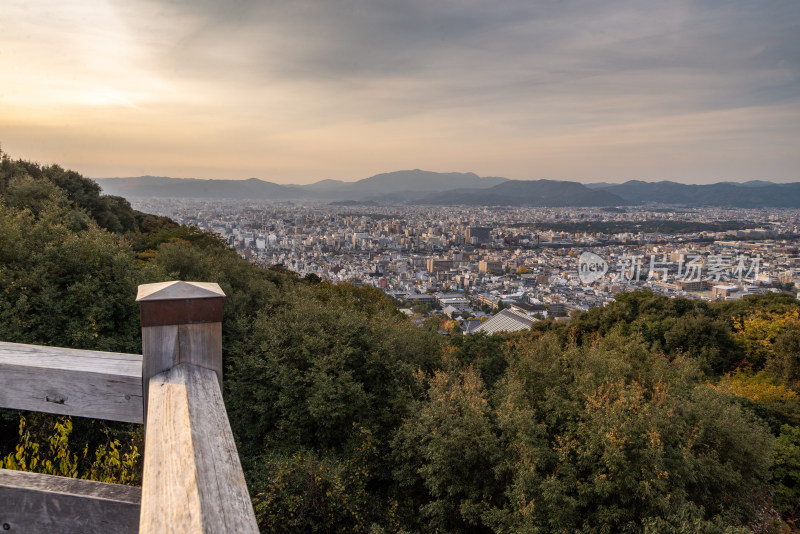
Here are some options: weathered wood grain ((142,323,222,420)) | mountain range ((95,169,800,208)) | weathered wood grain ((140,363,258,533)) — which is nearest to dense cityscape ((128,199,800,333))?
weathered wood grain ((142,323,222,420))

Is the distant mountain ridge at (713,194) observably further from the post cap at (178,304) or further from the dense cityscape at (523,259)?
the post cap at (178,304)

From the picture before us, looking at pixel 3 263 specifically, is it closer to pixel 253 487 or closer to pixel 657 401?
pixel 253 487

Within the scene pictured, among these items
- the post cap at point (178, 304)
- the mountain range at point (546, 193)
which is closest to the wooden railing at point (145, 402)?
the post cap at point (178, 304)

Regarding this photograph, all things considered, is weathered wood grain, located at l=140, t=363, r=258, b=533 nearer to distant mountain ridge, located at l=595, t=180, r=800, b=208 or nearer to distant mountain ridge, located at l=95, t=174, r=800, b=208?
distant mountain ridge, located at l=95, t=174, r=800, b=208

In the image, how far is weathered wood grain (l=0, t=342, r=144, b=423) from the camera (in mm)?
1275

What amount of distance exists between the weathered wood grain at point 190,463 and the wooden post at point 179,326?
44 mm

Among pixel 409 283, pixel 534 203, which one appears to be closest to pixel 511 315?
pixel 409 283

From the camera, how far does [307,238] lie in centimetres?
5816

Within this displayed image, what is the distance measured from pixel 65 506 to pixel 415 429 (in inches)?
185

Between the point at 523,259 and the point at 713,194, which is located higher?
the point at 713,194

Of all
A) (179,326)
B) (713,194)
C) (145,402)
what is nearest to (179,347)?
(179,326)

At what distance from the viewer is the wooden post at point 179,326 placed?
1.20 meters

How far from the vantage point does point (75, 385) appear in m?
1.30

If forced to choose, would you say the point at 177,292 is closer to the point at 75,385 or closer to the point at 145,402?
the point at 145,402
